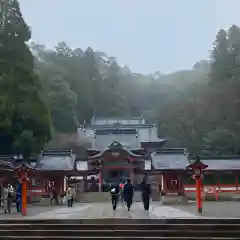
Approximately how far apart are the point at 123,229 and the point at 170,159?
869 inches

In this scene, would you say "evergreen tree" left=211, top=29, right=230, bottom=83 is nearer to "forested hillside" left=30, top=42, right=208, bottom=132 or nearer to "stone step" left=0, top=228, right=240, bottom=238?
"forested hillside" left=30, top=42, right=208, bottom=132

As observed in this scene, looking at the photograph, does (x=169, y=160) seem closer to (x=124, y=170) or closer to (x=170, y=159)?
(x=170, y=159)

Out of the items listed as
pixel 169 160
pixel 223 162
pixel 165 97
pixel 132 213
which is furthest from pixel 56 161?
pixel 165 97

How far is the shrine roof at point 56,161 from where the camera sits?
33.1 meters

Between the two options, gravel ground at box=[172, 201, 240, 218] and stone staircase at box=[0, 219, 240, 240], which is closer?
stone staircase at box=[0, 219, 240, 240]

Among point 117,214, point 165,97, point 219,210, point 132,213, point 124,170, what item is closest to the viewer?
point 117,214

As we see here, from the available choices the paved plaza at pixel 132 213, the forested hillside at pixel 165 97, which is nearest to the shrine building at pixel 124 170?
the paved plaza at pixel 132 213

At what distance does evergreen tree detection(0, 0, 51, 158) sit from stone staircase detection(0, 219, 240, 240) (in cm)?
2114

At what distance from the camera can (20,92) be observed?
33.7 meters

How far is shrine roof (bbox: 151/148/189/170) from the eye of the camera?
31.9 metres

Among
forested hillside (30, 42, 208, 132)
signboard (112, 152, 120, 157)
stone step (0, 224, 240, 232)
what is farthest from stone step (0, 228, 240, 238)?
forested hillside (30, 42, 208, 132)

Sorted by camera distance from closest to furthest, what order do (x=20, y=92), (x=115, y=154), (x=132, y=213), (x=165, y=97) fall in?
(x=132, y=213)
(x=20, y=92)
(x=115, y=154)
(x=165, y=97)

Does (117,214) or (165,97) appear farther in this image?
(165,97)

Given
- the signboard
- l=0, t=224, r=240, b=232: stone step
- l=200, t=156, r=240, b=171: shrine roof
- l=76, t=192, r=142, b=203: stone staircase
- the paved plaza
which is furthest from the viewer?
the signboard
